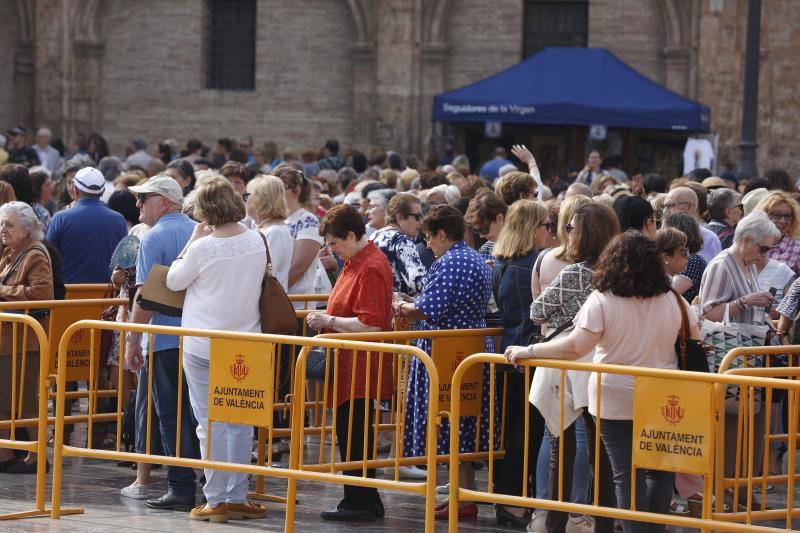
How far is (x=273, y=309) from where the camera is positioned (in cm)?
902

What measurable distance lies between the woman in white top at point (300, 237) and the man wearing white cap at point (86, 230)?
1.47 m

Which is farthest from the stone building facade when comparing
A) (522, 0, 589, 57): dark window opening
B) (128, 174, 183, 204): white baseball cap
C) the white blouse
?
the white blouse

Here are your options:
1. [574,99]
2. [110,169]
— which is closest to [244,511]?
[110,169]

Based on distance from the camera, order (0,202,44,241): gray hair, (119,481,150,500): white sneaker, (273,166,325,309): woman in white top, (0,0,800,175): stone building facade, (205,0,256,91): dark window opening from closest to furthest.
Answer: (119,481,150,500): white sneaker < (0,202,44,241): gray hair < (273,166,325,309): woman in white top < (0,0,800,175): stone building facade < (205,0,256,91): dark window opening

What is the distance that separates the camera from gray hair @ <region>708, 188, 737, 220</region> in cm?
1243

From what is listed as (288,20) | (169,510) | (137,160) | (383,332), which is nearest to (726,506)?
(383,332)

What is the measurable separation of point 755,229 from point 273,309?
3161 mm

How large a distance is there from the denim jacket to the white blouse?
1.49m

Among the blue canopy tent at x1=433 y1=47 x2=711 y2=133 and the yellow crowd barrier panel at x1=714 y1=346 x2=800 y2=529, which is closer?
the yellow crowd barrier panel at x1=714 y1=346 x2=800 y2=529

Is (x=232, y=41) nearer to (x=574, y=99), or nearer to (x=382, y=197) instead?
(x=574, y=99)

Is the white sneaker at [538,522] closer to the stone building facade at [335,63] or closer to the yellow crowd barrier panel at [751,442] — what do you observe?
the yellow crowd barrier panel at [751,442]

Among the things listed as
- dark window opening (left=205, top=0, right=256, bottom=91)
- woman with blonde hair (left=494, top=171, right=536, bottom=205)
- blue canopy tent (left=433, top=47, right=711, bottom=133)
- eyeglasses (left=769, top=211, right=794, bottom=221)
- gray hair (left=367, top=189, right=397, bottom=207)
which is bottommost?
eyeglasses (left=769, top=211, right=794, bottom=221)

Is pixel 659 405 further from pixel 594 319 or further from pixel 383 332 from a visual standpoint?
pixel 383 332

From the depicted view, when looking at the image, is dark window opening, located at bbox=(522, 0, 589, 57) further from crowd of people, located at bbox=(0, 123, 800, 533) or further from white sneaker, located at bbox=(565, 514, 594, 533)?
white sneaker, located at bbox=(565, 514, 594, 533)
